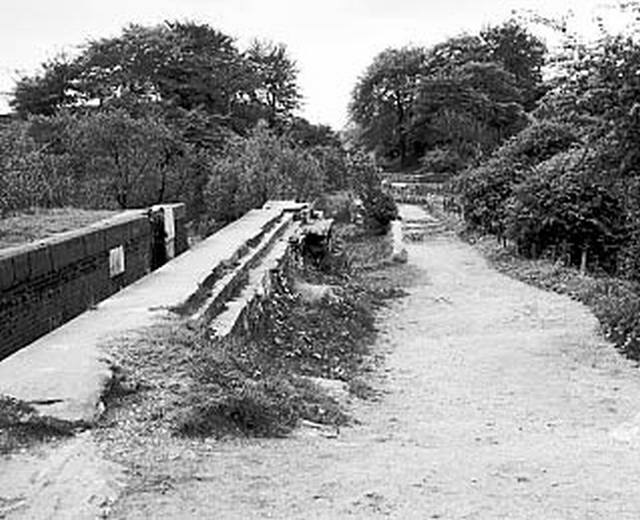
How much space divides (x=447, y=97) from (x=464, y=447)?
5099cm

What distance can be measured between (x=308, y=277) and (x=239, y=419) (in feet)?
38.5

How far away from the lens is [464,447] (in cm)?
629

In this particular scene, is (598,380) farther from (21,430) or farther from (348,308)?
(21,430)

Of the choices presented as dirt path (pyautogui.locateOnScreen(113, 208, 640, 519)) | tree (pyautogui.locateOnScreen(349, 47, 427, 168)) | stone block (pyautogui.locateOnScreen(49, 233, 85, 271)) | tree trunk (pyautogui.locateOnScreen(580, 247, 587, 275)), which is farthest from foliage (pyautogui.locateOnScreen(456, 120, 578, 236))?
tree (pyautogui.locateOnScreen(349, 47, 427, 168))

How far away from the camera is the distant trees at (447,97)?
54781 mm

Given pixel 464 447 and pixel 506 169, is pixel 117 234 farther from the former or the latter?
pixel 506 169

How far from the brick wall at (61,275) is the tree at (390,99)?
50.5 metres

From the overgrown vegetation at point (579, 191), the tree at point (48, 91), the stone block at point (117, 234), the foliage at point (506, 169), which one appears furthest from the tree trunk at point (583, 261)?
the tree at point (48, 91)

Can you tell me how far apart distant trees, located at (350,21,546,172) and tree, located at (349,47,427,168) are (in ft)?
0.20

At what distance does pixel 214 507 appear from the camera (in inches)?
173

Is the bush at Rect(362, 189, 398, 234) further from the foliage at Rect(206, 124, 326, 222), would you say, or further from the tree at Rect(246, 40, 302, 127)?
the tree at Rect(246, 40, 302, 127)

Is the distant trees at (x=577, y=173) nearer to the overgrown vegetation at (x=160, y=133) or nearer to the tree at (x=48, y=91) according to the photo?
the overgrown vegetation at (x=160, y=133)

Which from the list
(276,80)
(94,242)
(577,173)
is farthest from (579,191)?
(276,80)

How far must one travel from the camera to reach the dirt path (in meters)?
4.49
